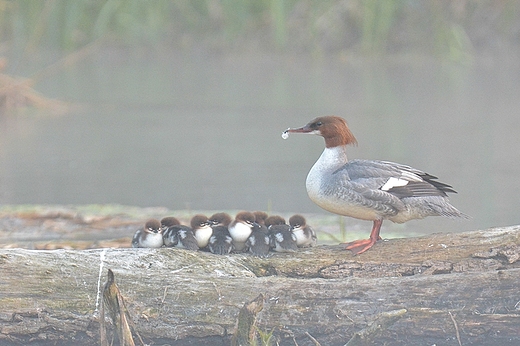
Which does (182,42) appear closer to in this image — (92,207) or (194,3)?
(194,3)

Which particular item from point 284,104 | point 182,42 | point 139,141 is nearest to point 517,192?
point 139,141

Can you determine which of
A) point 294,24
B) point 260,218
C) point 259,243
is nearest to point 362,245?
point 259,243

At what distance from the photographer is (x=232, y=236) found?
434cm

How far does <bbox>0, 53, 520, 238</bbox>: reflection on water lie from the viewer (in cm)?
770

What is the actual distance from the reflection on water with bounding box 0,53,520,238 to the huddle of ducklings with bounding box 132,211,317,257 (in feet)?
7.04

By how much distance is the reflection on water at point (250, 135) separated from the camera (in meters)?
7.70

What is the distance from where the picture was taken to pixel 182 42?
18828 millimetres

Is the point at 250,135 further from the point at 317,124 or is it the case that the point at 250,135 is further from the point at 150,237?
the point at 150,237

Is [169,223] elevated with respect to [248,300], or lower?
elevated

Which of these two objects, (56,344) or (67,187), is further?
(67,187)

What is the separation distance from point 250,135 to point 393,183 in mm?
6102

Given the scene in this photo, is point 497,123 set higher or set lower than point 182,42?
lower

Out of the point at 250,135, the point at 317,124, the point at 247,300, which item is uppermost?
the point at 250,135

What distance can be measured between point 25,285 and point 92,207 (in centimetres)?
361
